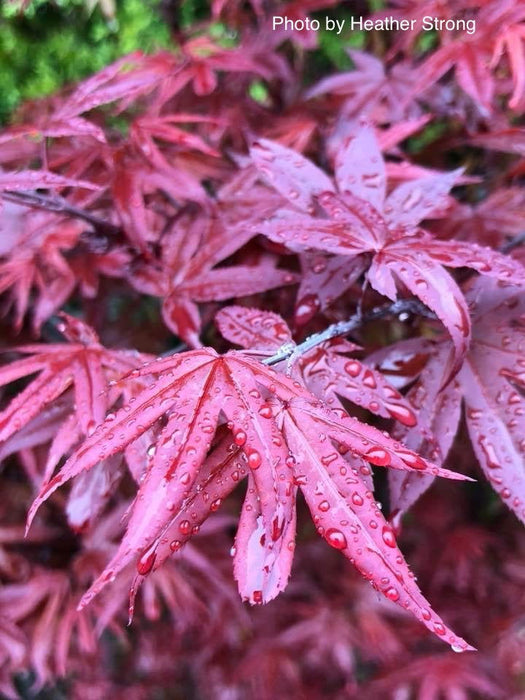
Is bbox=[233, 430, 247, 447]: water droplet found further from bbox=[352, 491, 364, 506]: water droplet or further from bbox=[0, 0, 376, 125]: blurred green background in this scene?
bbox=[0, 0, 376, 125]: blurred green background

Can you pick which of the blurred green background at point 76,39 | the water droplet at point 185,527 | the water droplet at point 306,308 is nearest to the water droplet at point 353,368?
the water droplet at point 306,308

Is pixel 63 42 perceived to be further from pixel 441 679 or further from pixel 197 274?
pixel 441 679

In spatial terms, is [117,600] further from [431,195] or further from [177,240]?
[431,195]

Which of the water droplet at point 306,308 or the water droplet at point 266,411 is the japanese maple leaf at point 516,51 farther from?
the water droplet at point 266,411

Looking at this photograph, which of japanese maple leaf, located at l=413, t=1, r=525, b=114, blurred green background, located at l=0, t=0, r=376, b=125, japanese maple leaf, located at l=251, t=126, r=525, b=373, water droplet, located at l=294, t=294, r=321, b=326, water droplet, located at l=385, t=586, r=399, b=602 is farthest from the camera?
blurred green background, located at l=0, t=0, r=376, b=125

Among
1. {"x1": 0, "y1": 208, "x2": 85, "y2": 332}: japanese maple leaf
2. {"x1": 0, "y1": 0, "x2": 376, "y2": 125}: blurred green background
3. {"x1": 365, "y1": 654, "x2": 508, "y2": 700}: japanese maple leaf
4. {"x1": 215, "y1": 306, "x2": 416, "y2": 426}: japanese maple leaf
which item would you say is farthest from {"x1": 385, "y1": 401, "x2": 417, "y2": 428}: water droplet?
{"x1": 0, "y1": 0, "x2": 376, "y2": 125}: blurred green background

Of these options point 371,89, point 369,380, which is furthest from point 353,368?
point 371,89
